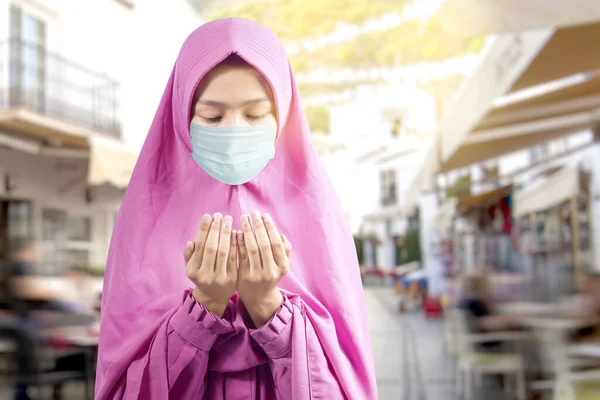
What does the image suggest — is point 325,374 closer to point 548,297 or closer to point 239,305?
point 239,305

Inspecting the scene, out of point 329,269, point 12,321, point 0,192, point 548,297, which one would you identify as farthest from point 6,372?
point 548,297

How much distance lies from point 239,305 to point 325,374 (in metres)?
0.19

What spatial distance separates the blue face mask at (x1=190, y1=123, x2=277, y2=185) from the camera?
Answer: 108 cm

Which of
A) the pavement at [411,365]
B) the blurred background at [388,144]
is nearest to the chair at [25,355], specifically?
the blurred background at [388,144]

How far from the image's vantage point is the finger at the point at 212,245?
929mm

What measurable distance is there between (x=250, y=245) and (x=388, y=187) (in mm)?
22575

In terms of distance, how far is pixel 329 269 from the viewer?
1123 mm

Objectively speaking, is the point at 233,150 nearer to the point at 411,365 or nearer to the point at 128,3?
the point at 128,3

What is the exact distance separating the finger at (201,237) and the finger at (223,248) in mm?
22

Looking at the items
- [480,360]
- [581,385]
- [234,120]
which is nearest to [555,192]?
[480,360]

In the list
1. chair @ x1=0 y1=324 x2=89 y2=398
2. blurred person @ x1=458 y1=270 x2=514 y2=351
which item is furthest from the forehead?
blurred person @ x1=458 y1=270 x2=514 y2=351

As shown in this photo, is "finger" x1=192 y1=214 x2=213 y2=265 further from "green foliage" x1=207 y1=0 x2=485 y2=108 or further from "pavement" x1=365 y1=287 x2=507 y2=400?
"pavement" x1=365 y1=287 x2=507 y2=400

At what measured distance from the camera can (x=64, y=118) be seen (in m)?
6.93

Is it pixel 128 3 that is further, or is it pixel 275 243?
pixel 128 3
